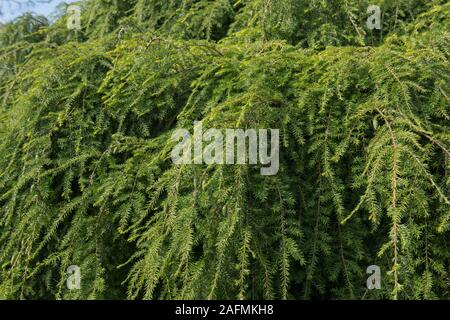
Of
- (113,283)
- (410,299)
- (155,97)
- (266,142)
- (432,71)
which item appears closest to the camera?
(410,299)

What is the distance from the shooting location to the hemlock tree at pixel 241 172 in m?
1.66

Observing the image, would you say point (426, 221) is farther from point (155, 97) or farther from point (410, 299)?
point (155, 97)

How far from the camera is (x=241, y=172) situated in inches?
65.5

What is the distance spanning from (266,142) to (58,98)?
1000 mm

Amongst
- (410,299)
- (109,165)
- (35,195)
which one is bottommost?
(410,299)

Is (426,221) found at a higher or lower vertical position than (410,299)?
higher

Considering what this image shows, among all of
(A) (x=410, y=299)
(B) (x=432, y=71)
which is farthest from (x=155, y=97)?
(A) (x=410, y=299)

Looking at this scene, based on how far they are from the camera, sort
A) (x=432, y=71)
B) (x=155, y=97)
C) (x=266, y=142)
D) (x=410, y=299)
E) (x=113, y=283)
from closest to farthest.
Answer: (x=410, y=299)
(x=266, y=142)
(x=432, y=71)
(x=113, y=283)
(x=155, y=97)

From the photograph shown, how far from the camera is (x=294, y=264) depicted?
1860 mm

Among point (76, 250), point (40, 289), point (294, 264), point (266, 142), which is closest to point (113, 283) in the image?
point (76, 250)

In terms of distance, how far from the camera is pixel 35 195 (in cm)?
204

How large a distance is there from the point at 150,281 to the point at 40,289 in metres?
0.72

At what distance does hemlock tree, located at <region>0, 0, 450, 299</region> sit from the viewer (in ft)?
5.44

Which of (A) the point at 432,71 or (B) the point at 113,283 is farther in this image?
(B) the point at 113,283
